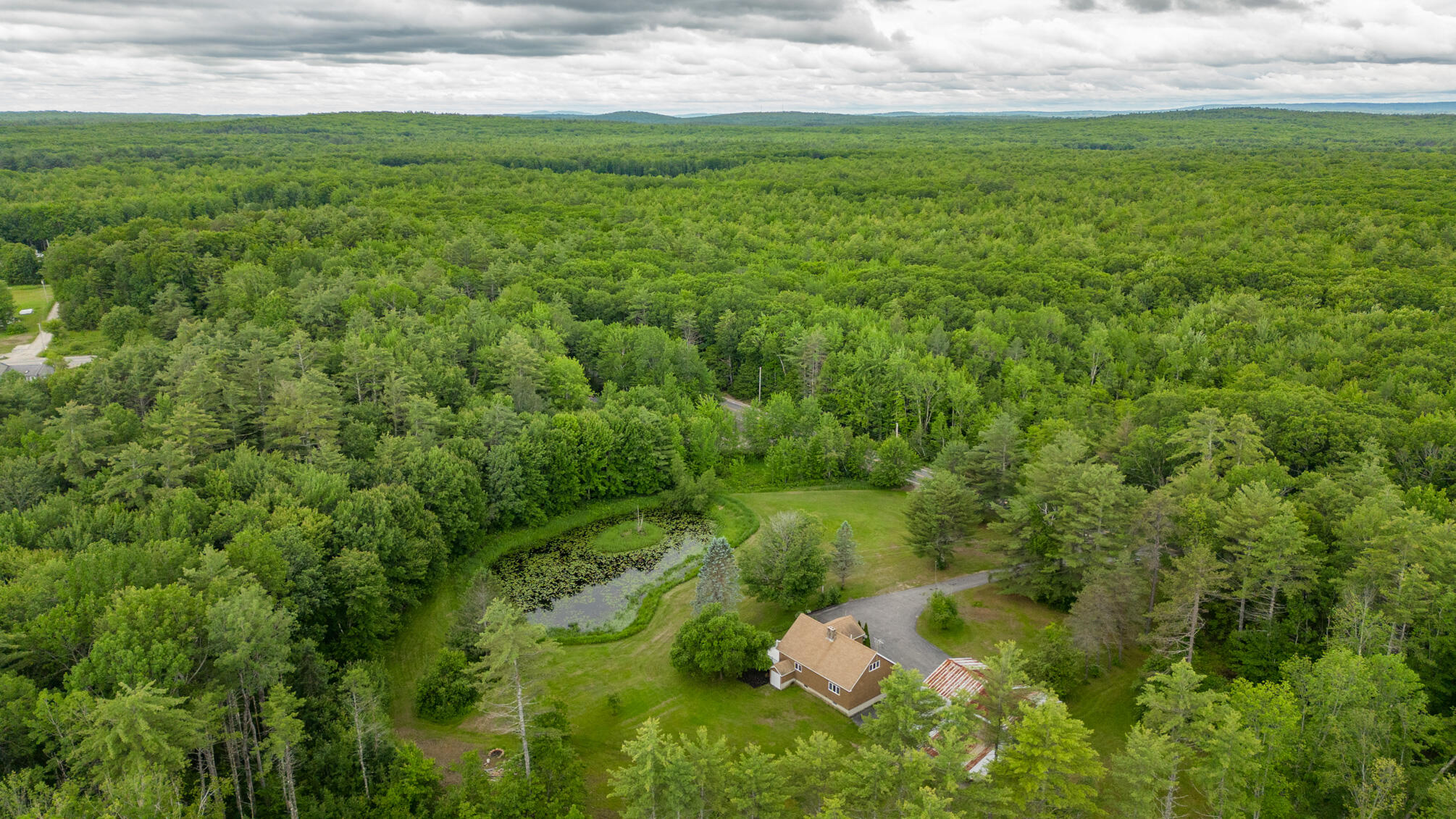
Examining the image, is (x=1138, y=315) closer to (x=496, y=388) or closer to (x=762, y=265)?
(x=762, y=265)

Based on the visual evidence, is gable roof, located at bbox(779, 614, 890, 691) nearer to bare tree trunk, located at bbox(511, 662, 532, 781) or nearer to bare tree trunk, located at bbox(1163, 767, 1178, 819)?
bare tree trunk, located at bbox(511, 662, 532, 781)

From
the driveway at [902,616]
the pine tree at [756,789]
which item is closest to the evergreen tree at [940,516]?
the driveway at [902,616]

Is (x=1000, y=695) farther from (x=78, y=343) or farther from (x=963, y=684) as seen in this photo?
(x=78, y=343)

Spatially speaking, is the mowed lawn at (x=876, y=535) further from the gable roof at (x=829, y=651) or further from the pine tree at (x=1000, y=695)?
the pine tree at (x=1000, y=695)

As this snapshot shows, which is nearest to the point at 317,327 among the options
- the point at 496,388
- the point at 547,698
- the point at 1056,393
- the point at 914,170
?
the point at 496,388

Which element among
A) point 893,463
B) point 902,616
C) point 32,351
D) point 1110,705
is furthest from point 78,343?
point 1110,705
